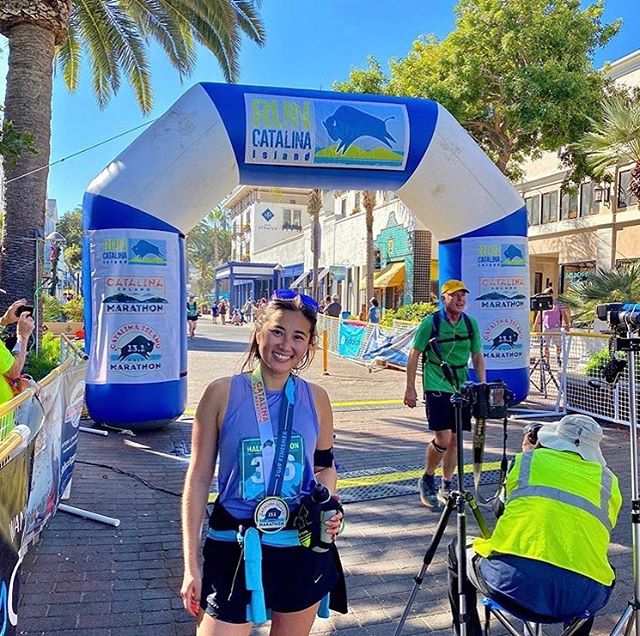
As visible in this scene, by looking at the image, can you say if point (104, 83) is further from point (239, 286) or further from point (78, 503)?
point (239, 286)

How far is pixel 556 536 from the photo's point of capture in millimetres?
2113

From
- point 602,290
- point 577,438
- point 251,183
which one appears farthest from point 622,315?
point 602,290

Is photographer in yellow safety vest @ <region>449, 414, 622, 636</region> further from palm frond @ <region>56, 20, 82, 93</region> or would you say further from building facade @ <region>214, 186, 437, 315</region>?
palm frond @ <region>56, 20, 82, 93</region>

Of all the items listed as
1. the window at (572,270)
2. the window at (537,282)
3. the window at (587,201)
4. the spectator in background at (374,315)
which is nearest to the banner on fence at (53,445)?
the spectator in background at (374,315)

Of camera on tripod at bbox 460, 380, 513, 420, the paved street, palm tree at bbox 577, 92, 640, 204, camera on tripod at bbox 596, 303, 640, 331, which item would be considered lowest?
the paved street

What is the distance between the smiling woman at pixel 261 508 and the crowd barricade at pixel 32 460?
69 centimetres

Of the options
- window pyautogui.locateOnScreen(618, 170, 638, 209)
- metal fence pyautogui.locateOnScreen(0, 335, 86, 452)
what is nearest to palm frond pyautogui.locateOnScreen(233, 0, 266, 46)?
metal fence pyautogui.locateOnScreen(0, 335, 86, 452)

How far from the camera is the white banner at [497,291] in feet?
26.9

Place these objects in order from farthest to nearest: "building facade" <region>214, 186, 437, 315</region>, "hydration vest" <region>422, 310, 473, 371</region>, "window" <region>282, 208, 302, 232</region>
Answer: "window" <region>282, 208, 302, 232</region> < "building facade" <region>214, 186, 437, 315</region> < "hydration vest" <region>422, 310, 473, 371</region>

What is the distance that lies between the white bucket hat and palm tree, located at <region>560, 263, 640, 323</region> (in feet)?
26.9

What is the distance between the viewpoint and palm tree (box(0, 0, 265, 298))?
26.6ft

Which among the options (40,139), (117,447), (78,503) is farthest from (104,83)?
(78,503)

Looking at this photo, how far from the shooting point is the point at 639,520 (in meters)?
2.53

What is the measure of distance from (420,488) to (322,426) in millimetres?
3181
